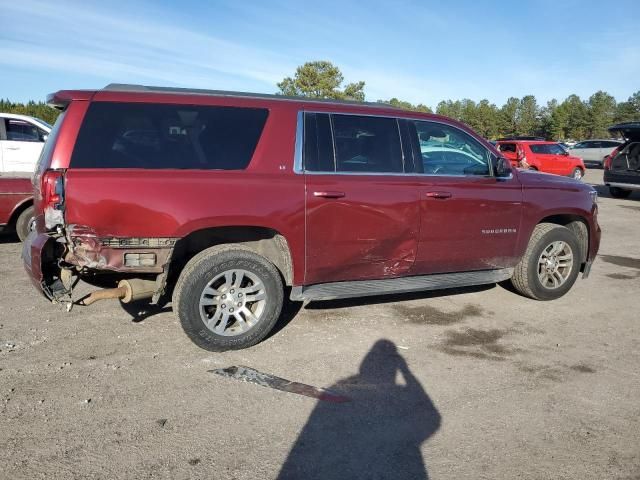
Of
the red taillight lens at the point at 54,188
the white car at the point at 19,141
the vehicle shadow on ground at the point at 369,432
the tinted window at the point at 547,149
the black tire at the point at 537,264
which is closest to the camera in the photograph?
the vehicle shadow on ground at the point at 369,432

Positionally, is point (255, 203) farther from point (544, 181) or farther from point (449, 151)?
point (544, 181)

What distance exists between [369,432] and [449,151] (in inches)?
117

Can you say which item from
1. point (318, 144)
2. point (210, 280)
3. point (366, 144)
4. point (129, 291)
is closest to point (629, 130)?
point (366, 144)

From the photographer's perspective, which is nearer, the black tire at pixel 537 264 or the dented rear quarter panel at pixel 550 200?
the dented rear quarter panel at pixel 550 200

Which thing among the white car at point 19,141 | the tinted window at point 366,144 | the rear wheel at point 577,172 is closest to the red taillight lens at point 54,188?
the tinted window at point 366,144

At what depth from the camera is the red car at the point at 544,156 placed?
65.2ft

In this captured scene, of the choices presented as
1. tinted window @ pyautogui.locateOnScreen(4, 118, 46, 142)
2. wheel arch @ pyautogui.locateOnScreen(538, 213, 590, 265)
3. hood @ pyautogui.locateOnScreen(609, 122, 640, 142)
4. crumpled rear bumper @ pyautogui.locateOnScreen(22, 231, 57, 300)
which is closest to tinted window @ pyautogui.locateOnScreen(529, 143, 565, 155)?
hood @ pyautogui.locateOnScreen(609, 122, 640, 142)

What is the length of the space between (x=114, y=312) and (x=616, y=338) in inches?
→ 183

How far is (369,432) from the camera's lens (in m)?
3.13

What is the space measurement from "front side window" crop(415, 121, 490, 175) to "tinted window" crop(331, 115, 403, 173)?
0.99ft

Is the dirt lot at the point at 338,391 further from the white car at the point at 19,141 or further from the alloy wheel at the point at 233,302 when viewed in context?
the white car at the point at 19,141

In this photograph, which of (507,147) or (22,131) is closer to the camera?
(22,131)

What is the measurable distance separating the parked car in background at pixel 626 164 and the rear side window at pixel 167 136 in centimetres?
1340

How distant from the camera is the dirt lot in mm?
2842
